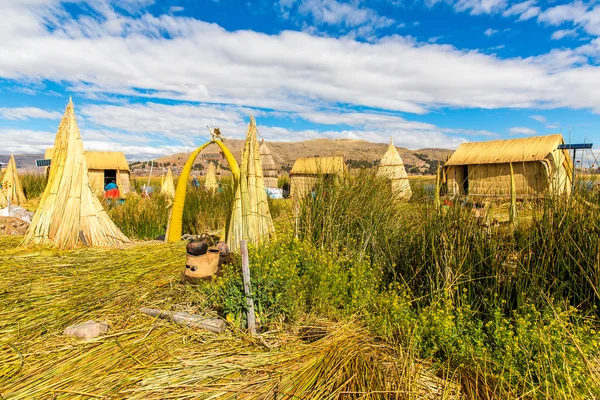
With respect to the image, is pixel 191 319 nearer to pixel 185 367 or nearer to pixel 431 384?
pixel 185 367

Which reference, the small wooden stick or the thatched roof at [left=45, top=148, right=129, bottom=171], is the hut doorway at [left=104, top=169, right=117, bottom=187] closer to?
the thatched roof at [left=45, top=148, right=129, bottom=171]

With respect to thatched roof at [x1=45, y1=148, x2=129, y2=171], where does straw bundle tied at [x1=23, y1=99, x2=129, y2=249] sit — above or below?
below

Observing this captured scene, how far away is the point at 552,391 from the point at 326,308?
1.69 metres

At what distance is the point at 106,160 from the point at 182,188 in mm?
17863

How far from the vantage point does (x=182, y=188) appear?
5.45 metres

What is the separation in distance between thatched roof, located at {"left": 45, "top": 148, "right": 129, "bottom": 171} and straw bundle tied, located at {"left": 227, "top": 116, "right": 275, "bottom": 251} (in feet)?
60.9

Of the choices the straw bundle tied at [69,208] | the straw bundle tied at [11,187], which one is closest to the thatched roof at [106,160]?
the straw bundle tied at [11,187]

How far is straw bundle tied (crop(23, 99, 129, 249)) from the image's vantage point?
5.79 m

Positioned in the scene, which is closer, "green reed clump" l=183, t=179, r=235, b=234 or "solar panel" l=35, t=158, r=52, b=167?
"green reed clump" l=183, t=179, r=235, b=234

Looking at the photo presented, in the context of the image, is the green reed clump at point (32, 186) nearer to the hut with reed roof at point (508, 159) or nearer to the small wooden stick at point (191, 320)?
the small wooden stick at point (191, 320)

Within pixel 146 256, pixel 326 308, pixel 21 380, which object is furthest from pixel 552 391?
pixel 146 256

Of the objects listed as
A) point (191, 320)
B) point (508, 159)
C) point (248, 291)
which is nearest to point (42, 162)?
point (191, 320)

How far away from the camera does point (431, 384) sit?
7.72ft

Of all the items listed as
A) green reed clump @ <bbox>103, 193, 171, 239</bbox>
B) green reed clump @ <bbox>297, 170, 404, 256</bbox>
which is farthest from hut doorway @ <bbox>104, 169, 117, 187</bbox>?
green reed clump @ <bbox>297, 170, 404, 256</bbox>
